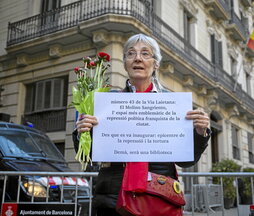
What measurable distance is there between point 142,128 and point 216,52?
17.2 m

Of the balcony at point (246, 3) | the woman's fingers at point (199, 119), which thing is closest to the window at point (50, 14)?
the woman's fingers at point (199, 119)

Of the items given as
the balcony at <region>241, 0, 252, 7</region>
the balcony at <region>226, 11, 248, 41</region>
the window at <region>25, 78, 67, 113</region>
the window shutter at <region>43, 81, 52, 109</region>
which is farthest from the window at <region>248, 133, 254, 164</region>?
the window shutter at <region>43, 81, 52, 109</region>

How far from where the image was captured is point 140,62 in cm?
194

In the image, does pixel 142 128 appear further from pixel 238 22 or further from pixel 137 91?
pixel 238 22

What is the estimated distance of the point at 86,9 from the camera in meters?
11.4

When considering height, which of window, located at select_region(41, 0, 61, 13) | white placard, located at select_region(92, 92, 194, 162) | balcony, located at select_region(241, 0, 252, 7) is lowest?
white placard, located at select_region(92, 92, 194, 162)

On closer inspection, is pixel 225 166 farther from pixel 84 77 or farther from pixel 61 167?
pixel 84 77

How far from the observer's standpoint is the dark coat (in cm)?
174

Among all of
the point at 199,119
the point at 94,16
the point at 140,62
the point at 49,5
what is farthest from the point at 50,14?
the point at 199,119

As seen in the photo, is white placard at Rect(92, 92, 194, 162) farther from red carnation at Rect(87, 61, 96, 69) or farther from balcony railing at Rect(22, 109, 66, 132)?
balcony railing at Rect(22, 109, 66, 132)

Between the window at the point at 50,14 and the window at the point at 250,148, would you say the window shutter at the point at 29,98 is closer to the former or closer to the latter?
the window at the point at 50,14

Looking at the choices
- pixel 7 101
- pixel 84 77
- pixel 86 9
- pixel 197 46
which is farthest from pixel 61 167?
pixel 197 46

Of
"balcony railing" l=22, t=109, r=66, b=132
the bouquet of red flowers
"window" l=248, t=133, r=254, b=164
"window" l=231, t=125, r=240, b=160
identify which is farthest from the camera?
"window" l=248, t=133, r=254, b=164

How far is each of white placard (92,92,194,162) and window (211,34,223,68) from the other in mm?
Result: 16281
